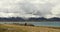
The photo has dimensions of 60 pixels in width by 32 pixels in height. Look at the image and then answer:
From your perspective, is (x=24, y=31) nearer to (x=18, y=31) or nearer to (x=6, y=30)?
(x=18, y=31)

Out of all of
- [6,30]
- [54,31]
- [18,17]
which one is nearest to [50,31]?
[54,31]

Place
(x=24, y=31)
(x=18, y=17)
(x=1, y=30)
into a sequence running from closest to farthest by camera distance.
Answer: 1. (x=1, y=30)
2. (x=24, y=31)
3. (x=18, y=17)

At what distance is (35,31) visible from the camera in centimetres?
2262

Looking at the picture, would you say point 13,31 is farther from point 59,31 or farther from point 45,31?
point 59,31

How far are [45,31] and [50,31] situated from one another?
625 millimetres

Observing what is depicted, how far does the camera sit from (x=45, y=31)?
22781 millimetres

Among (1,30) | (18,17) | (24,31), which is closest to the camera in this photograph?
(1,30)

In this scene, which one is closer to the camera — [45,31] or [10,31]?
[10,31]

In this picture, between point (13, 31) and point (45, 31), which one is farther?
point (45, 31)

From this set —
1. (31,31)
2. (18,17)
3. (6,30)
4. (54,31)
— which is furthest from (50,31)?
(18,17)

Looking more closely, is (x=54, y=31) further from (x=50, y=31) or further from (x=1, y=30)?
(x=1, y=30)

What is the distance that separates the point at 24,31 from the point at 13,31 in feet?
5.65

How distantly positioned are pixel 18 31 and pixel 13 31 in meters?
0.71

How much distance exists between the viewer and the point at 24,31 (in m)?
22.3
